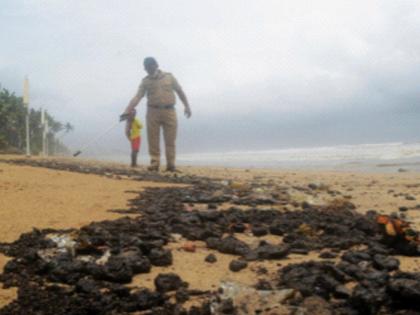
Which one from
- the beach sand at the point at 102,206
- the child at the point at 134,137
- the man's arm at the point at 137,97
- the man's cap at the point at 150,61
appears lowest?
the beach sand at the point at 102,206

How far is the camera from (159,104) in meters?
11.1

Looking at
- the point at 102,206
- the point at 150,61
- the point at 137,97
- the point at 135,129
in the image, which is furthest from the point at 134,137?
the point at 102,206

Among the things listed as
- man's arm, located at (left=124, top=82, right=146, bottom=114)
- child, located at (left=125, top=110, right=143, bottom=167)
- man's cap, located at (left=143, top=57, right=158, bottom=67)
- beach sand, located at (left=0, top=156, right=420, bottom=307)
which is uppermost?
man's cap, located at (left=143, top=57, right=158, bottom=67)

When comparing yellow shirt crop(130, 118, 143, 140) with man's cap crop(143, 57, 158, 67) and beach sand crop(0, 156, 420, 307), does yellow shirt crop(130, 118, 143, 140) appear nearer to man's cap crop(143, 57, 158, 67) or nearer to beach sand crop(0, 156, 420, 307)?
man's cap crop(143, 57, 158, 67)

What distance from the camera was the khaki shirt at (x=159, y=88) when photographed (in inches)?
436

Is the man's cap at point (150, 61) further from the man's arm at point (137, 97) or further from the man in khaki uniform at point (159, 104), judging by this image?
the man's arm at point (137, 97)

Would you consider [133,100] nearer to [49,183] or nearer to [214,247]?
[49,183]

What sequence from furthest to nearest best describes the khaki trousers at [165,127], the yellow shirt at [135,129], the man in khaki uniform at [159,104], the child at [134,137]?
the yellow shirt at [135,129] < the child at [134,137] < the khaki trousers at [165,127] < the man in khaki uniform at [159,104]

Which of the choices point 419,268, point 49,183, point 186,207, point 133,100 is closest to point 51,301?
point 419,268

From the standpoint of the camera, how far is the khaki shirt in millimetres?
11078

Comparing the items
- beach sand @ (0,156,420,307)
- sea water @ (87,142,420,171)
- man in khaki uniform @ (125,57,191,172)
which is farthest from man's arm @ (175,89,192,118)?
sea water @ (87,142,420,171)

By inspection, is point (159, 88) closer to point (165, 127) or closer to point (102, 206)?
point (165, 127)

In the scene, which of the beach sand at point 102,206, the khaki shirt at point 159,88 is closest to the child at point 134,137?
the khaki shirt at point 159,88

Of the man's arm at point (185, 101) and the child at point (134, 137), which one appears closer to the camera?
the man's arm at point (185, 101)
